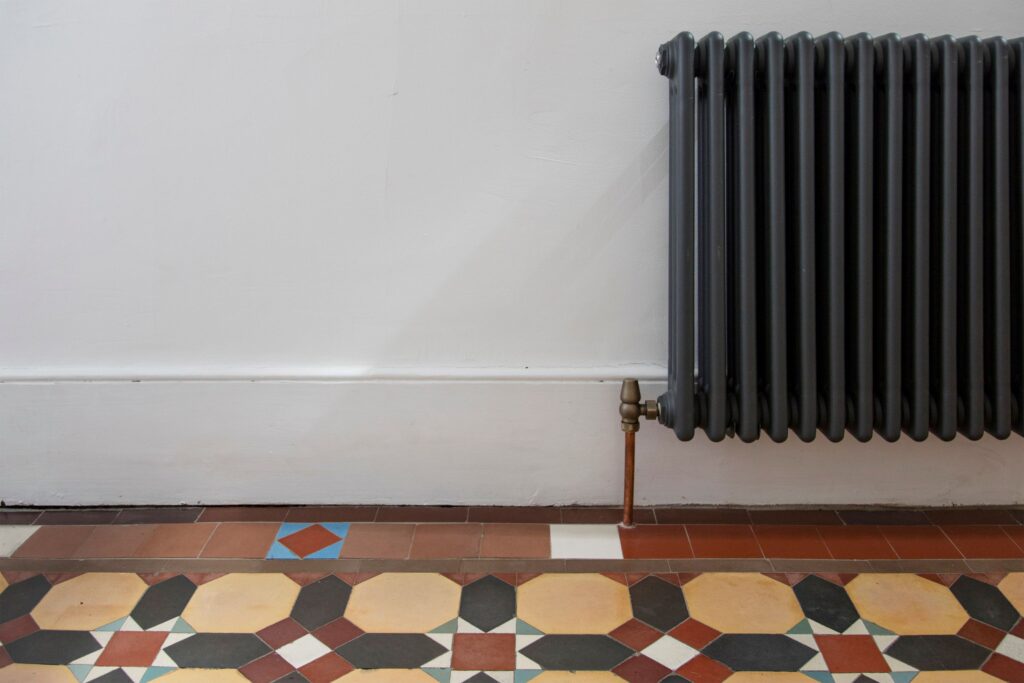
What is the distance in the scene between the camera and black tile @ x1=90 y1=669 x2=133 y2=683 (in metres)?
1.39

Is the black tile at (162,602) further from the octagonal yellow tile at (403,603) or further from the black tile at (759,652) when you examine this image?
the black tile at (759,652)

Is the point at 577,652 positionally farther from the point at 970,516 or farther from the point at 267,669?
the point at 970,516

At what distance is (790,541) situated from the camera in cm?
180

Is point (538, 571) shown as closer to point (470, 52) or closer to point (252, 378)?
point (252, 378)

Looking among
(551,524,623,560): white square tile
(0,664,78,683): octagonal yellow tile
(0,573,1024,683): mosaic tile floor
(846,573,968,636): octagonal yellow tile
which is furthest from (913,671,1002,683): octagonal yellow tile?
(0,664,78,683): octagonal yellow tile

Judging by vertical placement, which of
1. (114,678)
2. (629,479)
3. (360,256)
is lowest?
(114,678)

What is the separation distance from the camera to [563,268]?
187 centimetres

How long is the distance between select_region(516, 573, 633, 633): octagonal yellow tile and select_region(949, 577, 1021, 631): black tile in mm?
594

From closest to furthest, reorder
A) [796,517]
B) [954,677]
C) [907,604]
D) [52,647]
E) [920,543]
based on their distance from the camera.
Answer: [954,677]
[52,647]
[907,604]
[920,543]
[796,517]

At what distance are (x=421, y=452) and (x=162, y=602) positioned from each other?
587 mm

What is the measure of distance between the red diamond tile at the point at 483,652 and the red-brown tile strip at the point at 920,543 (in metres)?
0.82

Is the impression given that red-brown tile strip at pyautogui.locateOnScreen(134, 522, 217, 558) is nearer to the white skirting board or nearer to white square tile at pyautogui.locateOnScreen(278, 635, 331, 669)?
the white skirting board

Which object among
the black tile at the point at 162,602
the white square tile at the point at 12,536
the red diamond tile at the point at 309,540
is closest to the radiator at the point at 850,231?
the red diamond tile at the point at 309,540

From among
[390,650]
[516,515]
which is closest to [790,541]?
[516,515]
